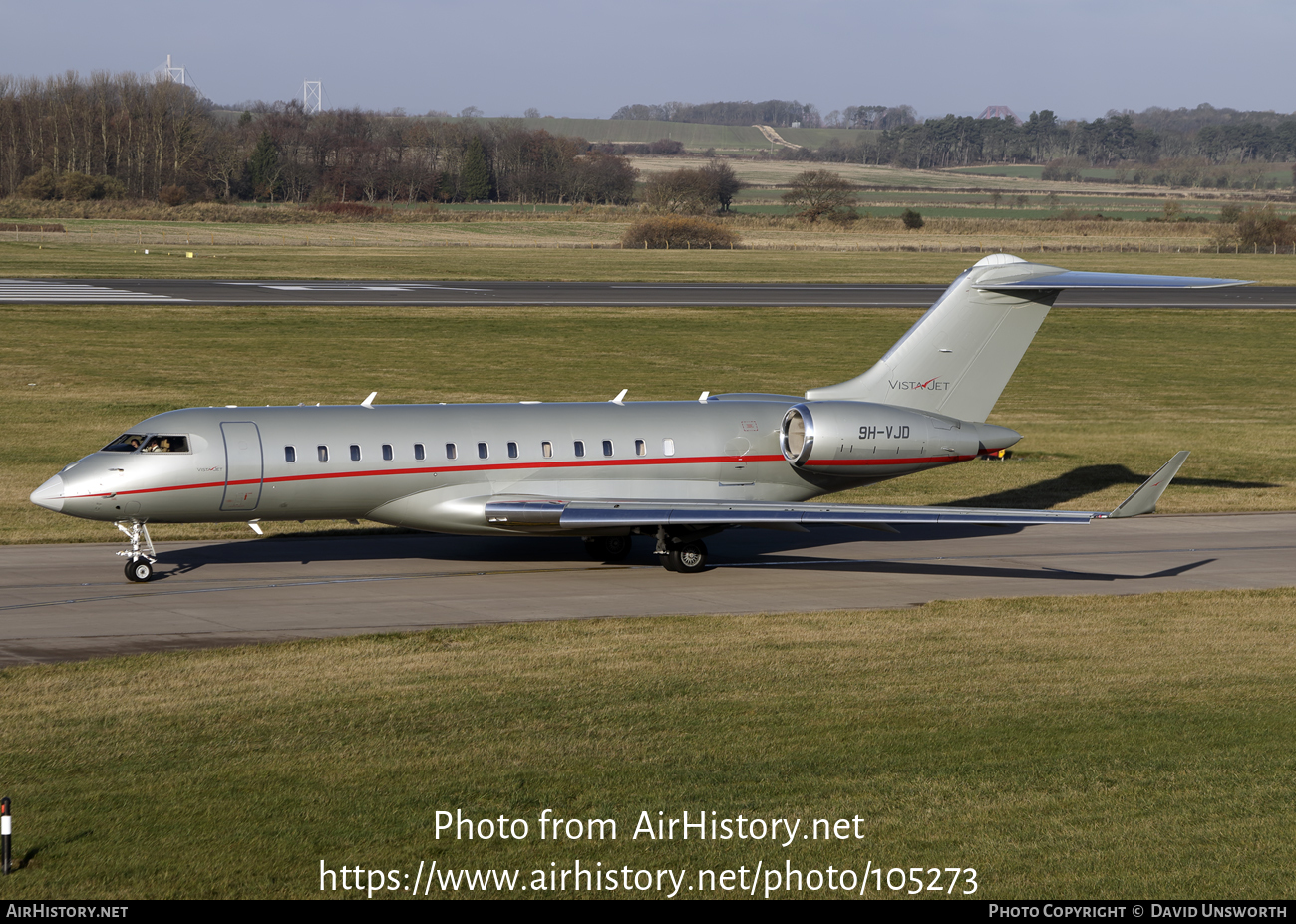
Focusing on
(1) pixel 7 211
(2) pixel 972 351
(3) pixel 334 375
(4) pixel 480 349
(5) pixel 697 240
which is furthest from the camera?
(1) pixel 7 211

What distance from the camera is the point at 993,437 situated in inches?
1027

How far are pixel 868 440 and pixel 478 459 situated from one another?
24.1ft

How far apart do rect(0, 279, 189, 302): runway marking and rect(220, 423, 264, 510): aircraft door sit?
48191mm

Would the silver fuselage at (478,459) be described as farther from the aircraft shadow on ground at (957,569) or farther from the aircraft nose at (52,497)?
the aircraft shadow on ground at (957,569)

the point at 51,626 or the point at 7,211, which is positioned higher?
the point at 7,211

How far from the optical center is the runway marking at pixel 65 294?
216ft

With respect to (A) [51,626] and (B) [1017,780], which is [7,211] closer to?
(A) [51,626]

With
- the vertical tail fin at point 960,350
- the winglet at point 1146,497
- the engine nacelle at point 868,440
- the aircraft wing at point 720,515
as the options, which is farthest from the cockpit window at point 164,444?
the winglet at point 1146,497

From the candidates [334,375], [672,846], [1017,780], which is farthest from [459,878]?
[334,375]

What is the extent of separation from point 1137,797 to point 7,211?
476 feet

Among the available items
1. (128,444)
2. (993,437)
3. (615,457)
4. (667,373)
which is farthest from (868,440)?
(667,373)

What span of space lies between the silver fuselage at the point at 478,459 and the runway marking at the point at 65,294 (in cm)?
4669

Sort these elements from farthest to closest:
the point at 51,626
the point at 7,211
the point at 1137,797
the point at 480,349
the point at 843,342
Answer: the point at 7,211 → the point at 843,342 → the point at 480,349 → the point at 51,626 → the point at 1137,797

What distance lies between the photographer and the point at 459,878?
1030 centimetres
